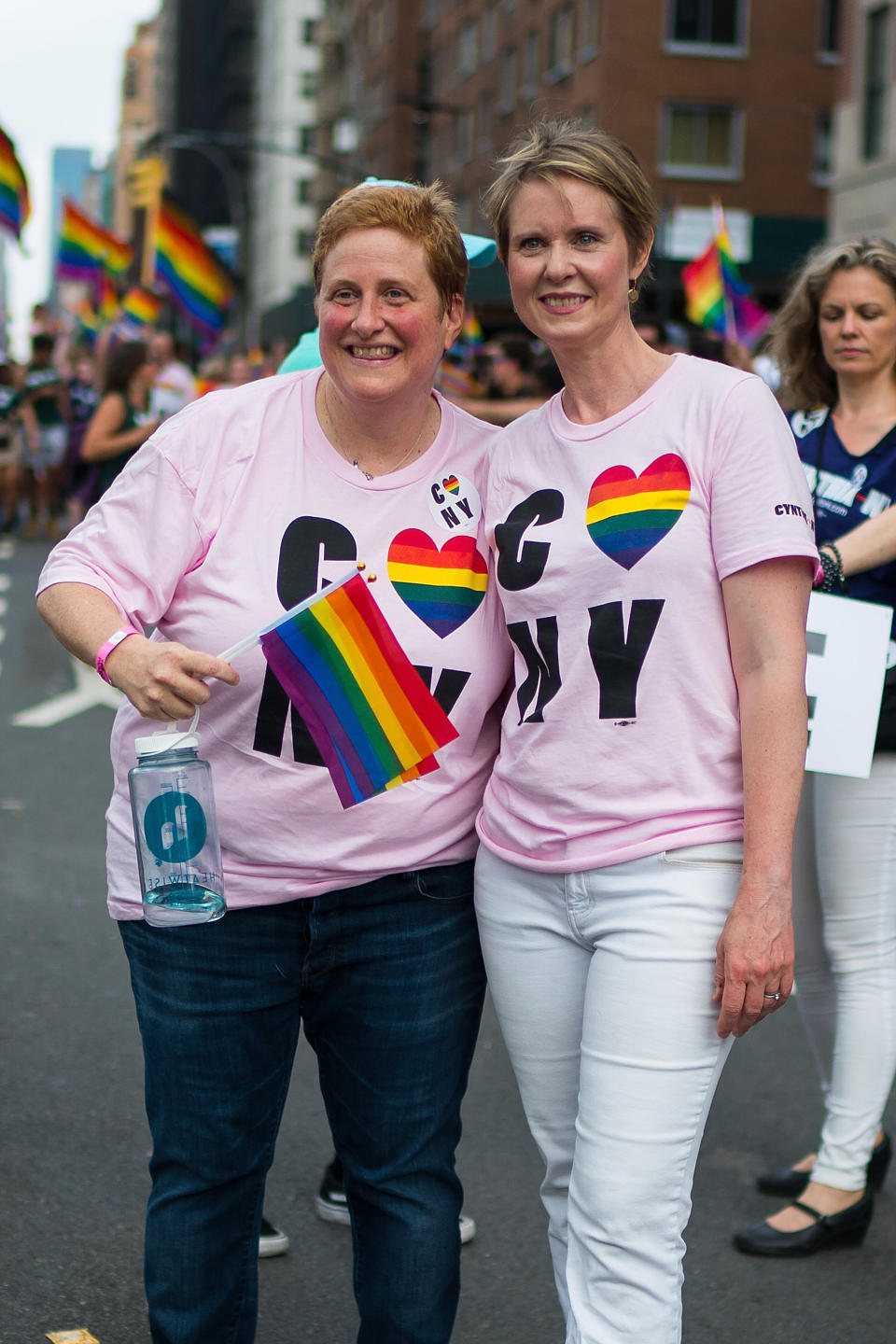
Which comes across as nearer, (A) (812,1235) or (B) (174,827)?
(B) (174,827)

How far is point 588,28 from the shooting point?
36750 mm

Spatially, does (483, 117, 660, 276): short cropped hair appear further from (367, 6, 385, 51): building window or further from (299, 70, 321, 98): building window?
(299, 70, 321, 98): building window

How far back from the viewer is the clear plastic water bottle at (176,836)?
2.37 meters

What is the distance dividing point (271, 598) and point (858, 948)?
1784 millimetres

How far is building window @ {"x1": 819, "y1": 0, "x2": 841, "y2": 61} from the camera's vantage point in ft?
122

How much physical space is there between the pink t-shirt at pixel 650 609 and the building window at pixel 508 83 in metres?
42.3

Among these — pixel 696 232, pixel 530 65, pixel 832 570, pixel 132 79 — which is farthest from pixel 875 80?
pixel 132 79

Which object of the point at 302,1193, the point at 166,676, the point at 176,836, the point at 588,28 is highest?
the point at 588,28

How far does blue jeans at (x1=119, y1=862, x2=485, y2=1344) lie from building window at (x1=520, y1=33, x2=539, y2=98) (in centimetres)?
3983

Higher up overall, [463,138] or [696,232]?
[463,138]

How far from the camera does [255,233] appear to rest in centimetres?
9400

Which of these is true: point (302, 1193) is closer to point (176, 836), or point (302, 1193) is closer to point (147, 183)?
point (176, 836)

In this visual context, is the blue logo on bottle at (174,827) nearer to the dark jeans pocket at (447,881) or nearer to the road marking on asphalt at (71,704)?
the dark jeans pocket at (447,881)

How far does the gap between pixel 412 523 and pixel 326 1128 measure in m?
2.13
